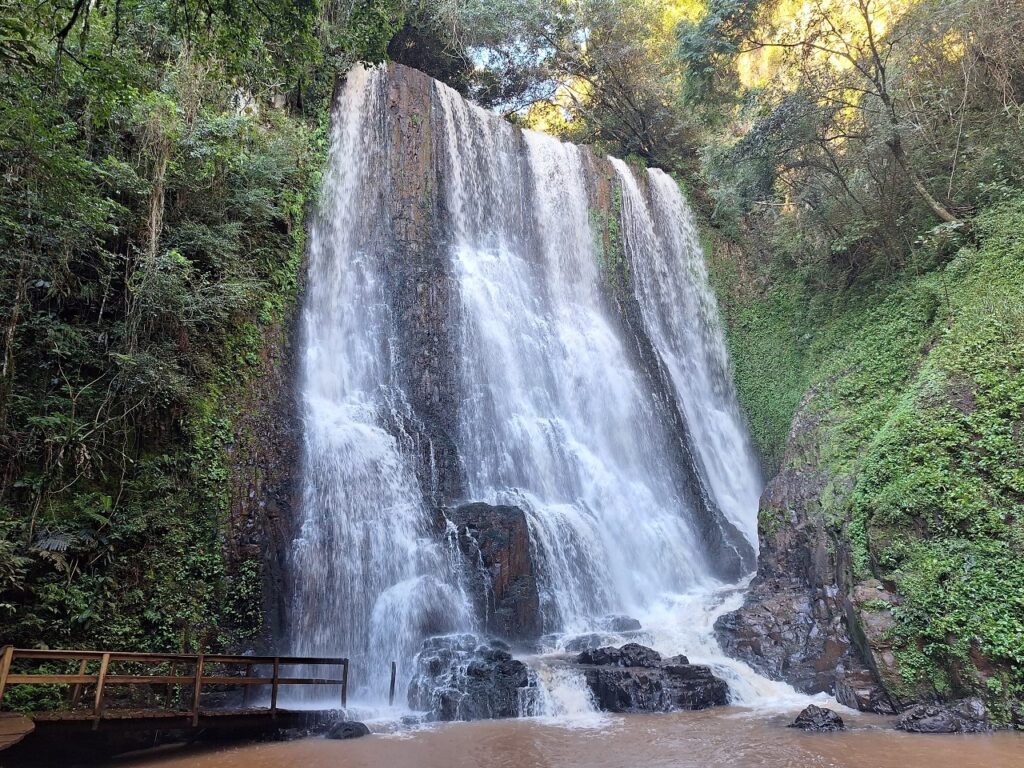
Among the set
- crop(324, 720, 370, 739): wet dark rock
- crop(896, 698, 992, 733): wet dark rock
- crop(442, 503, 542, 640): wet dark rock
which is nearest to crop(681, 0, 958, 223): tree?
crop(896, 698, 992, 733): wet dark rock

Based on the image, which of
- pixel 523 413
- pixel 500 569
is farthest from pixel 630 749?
pixel 523 413

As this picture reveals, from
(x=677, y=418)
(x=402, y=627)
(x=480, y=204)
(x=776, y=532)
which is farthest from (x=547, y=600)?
(x=480, y=204)

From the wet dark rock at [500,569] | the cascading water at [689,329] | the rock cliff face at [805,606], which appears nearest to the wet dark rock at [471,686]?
the wet dark rock at [500,569]

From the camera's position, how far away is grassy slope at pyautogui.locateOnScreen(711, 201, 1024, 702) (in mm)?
7355

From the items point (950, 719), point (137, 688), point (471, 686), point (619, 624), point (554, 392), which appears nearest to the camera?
point (950, 719)

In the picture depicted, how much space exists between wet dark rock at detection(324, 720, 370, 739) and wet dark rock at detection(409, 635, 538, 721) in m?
0.98

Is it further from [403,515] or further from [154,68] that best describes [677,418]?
A: [154,68]

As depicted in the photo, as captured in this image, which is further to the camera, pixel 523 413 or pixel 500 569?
pixel 523 413

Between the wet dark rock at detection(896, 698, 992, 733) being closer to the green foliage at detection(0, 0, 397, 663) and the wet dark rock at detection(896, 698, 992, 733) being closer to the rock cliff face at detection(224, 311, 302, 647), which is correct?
the rock cliff face at detection(224, 311, 302, 647)

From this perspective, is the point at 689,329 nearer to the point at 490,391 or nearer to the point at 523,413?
the point at 523,413

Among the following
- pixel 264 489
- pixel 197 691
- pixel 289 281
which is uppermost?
pixel 289 281

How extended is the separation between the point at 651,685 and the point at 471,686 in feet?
8.02

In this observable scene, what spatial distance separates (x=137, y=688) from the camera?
24.2ft

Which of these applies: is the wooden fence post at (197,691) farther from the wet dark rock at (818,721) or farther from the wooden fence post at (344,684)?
the wet dark rock at (818,721)
